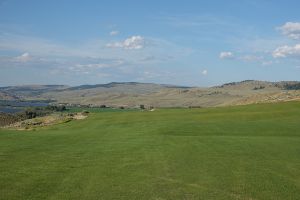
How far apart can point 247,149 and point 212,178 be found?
990 cm

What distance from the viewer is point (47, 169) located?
2142 cm

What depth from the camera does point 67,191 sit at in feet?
57.3

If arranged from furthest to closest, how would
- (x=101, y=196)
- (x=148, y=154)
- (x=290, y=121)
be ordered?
(x=290, y=121), (x=148, y=154), (x=101, y=196)

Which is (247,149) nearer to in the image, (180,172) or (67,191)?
(180,172)

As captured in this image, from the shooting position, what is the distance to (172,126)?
46844mm

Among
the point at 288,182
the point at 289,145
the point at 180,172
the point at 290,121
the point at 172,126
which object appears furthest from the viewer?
the point at 290,121

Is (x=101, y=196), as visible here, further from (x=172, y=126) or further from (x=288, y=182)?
(x=172, y=126)

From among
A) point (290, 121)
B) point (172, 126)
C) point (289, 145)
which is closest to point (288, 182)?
point (289, 145)

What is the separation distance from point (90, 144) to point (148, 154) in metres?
6.58

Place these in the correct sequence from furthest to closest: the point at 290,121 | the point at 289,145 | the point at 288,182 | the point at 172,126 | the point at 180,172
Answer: the point at 290,121, the point at 172,126, the point at 289,145, the point at 180,172, the point at 288,182

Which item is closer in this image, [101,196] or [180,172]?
[101,196]

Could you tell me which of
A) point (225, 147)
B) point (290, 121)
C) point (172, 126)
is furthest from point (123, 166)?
point (290, 121)

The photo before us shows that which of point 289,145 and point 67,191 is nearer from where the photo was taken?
point 67,191

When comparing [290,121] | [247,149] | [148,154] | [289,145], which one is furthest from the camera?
[290,121]
